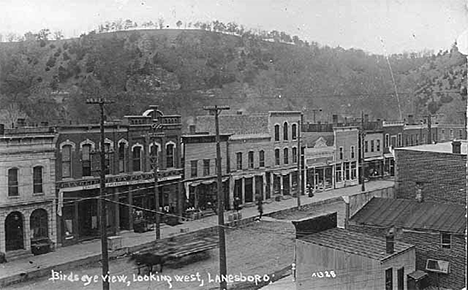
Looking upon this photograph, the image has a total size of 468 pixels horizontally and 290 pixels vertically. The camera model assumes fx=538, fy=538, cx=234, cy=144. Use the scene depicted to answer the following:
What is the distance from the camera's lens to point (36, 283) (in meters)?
6.35

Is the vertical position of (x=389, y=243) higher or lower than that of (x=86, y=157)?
lower

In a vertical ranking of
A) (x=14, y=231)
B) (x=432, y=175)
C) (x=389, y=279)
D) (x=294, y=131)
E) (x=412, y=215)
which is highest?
(x=294, y=131)

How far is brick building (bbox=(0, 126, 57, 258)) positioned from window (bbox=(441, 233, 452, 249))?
4966 millimetres

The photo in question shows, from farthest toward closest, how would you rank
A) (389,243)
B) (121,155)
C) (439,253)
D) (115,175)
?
(121,155)
(115,175)
(439,253)
(389,243)

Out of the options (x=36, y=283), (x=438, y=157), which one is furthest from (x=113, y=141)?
(x=438, y=157)

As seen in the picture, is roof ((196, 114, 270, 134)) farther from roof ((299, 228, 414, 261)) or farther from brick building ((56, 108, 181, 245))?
roof ((299, 228, 414, 261))

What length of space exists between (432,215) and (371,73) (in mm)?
2062

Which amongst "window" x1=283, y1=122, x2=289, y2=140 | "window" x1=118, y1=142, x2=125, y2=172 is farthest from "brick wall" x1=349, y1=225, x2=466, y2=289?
"window" x1=118, y1=142, x2=125, y2=172

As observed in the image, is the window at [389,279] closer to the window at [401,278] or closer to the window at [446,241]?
the window at [401,278]

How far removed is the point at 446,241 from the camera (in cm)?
612

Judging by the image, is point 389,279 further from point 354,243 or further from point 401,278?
point 354,243

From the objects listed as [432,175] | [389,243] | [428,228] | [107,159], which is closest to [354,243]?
[389,243]

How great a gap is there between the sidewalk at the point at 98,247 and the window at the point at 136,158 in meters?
1.10

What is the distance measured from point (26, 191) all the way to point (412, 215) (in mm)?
5069
